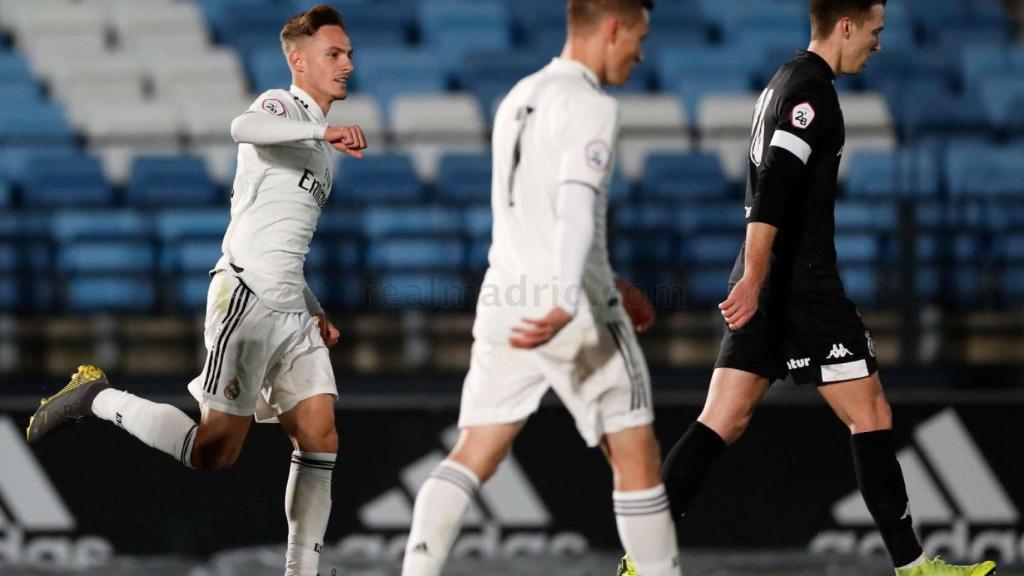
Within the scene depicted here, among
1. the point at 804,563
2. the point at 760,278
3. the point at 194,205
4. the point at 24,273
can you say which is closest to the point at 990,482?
the point at 804,563

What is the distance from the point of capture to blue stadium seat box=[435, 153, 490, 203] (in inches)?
340

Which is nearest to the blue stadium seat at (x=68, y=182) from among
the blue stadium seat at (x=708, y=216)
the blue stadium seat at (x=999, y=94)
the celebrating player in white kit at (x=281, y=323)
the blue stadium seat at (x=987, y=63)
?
the blue stadium seat at (x=708, y=216)

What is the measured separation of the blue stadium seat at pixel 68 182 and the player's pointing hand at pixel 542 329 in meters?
5.94

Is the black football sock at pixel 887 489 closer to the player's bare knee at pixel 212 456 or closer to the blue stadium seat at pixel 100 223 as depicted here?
the player's bare knee at pixel 212 456

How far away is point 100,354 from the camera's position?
7922mm

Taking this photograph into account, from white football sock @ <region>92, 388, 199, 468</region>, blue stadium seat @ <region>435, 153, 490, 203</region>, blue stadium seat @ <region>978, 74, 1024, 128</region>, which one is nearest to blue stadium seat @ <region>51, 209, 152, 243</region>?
blue stadium seat @ <region>435, 153, 490, 203</region>

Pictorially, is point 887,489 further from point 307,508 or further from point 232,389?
point 232,389

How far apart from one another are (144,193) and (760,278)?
5.45 m

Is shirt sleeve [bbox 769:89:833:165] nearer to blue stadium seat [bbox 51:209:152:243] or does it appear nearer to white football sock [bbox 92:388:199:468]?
white football sock [bbox 92:388:199:468]

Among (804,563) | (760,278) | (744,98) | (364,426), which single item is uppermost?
(744,98)

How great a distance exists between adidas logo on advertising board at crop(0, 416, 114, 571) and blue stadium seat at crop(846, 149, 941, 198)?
491 centimetres

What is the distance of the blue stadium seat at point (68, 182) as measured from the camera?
8719 millimetres

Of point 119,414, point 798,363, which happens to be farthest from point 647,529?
point 119,414

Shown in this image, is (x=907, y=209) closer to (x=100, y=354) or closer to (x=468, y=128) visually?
(x=468, y=128)
